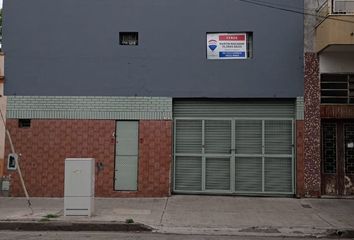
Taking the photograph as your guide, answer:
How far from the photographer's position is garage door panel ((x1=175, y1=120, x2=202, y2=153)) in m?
15.2

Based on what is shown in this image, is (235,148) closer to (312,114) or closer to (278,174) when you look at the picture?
(278,174)

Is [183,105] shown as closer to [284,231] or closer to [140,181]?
[140,181]

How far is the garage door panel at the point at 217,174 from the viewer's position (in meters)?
15.1

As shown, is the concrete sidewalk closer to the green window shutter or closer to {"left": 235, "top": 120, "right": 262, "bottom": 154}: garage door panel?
the green window shutter

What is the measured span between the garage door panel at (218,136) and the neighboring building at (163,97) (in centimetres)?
3

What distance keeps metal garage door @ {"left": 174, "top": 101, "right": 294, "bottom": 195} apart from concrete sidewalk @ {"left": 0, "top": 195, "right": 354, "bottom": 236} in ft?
1.66

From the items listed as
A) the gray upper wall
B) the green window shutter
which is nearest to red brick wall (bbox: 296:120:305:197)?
the gray upper wall

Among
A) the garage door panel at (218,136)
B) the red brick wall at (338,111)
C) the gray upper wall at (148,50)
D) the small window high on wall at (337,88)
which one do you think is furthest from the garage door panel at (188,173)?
the small window high on wall at (337,88)

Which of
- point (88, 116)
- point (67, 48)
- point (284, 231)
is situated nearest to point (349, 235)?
point (284, 231)

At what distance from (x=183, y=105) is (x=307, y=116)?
12.4 ft

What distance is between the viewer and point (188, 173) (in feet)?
49.9

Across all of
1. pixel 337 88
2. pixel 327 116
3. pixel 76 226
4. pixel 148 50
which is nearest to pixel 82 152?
pixel 148 50

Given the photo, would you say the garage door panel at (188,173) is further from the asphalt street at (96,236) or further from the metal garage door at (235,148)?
the asphalt street at (96,236)

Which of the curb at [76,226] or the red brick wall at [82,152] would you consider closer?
the curb at [76,226]
